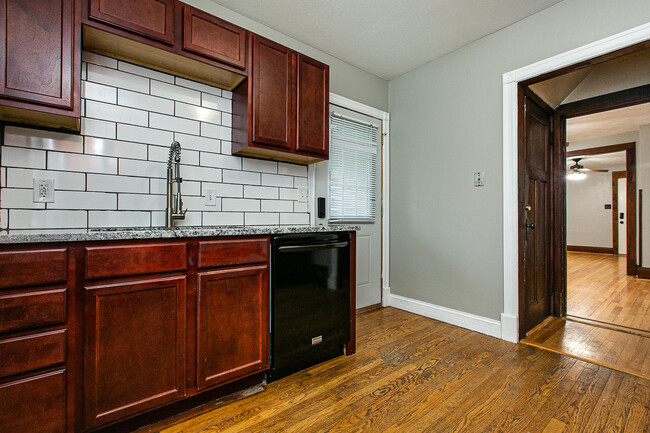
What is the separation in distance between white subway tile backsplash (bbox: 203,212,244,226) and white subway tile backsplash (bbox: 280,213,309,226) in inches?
15.5

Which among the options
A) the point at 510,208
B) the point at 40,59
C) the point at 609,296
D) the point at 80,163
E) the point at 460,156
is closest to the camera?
the point at 40,59

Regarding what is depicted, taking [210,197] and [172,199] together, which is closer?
[172,199]

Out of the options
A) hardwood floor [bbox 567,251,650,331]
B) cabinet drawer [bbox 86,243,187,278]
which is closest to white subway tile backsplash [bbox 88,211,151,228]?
cabinet drawer [bbox 86,243,187,278]

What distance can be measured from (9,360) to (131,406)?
1.64 ft

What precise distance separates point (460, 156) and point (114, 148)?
2771 mm

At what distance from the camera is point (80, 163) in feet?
5.85

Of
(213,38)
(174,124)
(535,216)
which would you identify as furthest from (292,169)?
(535,216)

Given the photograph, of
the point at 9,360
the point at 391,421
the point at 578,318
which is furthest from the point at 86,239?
the point at 578,318

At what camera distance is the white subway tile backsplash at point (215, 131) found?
224 centimetres

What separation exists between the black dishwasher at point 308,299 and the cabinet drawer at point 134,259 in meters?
0.54

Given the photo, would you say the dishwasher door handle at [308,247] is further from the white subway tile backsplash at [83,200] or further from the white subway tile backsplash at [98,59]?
the white subway tile backsplash at [98,59]

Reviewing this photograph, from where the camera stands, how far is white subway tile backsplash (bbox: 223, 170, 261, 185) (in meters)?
2.35

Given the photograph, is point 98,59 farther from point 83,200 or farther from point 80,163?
point 83,200

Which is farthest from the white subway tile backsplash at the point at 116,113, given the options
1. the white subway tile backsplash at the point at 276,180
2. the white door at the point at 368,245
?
the white door at the point at 368,245
